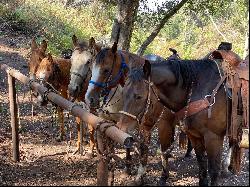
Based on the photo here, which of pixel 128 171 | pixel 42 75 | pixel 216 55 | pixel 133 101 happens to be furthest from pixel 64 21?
pixel 133 101

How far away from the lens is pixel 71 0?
24719mm

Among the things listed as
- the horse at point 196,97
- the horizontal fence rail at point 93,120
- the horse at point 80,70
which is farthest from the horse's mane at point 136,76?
the horse at point 80,70

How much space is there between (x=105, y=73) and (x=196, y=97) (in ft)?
4.08

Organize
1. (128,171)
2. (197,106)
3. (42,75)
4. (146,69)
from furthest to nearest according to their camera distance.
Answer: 1. (42,75)
2. (128,171)
3. (197,106)
4. (146,69)

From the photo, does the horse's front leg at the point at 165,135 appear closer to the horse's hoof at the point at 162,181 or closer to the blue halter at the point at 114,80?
the horse's hoof at the point at 162,181

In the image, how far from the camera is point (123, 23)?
1059 cm

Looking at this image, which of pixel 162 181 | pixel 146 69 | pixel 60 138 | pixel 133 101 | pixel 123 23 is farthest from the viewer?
pixel 123 23

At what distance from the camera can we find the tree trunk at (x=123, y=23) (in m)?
10.5

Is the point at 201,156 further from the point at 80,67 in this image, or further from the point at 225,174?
the point at 80,67

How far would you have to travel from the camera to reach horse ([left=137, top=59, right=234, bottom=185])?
4312mm

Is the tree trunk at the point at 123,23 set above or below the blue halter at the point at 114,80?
above

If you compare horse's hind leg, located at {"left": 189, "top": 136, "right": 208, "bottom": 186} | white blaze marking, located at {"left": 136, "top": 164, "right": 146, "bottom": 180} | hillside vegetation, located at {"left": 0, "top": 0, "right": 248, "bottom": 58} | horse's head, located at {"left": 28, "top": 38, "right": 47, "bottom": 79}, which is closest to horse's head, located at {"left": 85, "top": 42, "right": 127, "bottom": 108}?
white blaze marking, located at {"left": 136, "top": 164, "right": 146, "bottom": 180}

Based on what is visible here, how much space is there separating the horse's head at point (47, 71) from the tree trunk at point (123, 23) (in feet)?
10.9

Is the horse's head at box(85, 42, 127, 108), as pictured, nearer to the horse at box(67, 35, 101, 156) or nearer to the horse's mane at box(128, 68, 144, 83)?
the horse's mane at box(128, 68, 144, 83)
